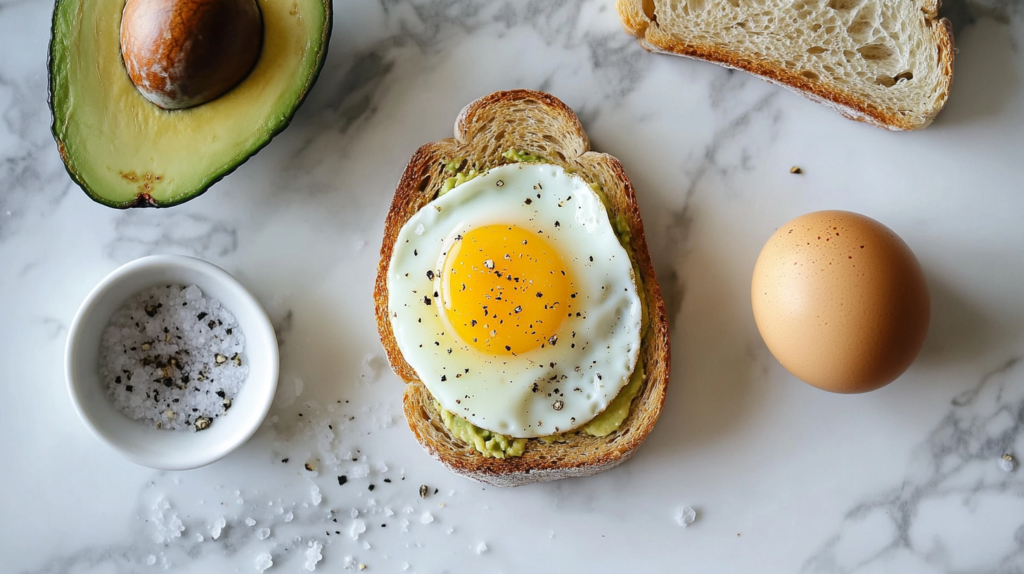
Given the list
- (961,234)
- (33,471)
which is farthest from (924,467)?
(33,471)

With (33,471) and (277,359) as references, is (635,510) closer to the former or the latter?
(277,359)

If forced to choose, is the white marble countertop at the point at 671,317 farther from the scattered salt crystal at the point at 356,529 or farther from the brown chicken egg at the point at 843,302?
the brown chicken egg at the point at 843,302

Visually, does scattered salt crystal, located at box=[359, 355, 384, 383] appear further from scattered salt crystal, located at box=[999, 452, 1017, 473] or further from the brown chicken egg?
scattered salt crystal, located at box=[999, 452, 1017, 473]

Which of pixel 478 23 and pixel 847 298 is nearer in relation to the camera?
pixel 847 298

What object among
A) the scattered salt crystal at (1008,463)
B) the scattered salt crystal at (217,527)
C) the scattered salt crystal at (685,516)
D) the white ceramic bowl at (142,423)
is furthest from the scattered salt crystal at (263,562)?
the scattered salt crystal at (1008,463)

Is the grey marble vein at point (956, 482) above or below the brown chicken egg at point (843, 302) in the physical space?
below

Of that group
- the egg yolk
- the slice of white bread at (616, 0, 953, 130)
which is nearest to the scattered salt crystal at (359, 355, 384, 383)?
the egg yolk

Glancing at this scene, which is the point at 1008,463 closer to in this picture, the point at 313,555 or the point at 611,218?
the point at 611,218
